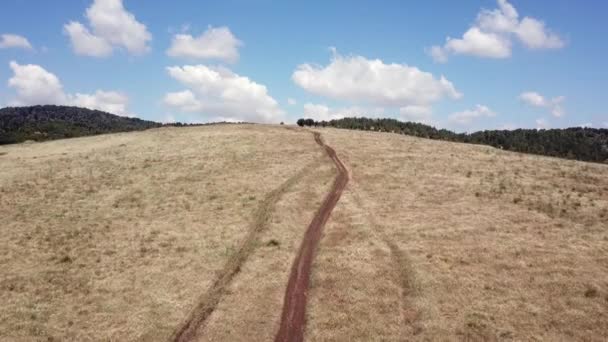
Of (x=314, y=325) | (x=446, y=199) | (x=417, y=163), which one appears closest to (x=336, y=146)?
(x=417, y=163)

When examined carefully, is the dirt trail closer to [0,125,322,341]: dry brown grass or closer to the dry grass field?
the dry grass field

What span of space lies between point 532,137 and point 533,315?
192654mm

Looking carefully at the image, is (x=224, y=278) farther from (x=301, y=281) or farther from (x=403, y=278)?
(x=403, y=278)

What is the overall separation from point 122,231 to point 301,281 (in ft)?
56.4

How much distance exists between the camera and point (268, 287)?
87.9 feet

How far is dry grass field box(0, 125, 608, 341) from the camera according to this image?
2312 centimetres

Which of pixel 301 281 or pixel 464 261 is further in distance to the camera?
pixel 464 261

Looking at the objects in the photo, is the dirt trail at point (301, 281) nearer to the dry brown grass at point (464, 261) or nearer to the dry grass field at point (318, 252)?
the dry grass field at point (318, 252)

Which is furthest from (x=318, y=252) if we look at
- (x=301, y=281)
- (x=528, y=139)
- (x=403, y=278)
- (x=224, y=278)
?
(x=528, y=139)

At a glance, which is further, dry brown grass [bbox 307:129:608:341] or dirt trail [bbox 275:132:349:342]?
dirt trail [bbox 275:132:349:342]

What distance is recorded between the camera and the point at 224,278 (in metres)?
28.3

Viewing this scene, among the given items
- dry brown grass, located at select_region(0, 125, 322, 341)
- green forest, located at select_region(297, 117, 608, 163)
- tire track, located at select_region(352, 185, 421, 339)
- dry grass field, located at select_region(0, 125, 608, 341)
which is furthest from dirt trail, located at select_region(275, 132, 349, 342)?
green forest, located at select_region(297, 117, 608, 163)

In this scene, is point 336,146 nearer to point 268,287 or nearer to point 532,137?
point 268,287

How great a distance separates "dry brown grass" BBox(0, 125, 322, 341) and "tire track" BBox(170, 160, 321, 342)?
521mm
